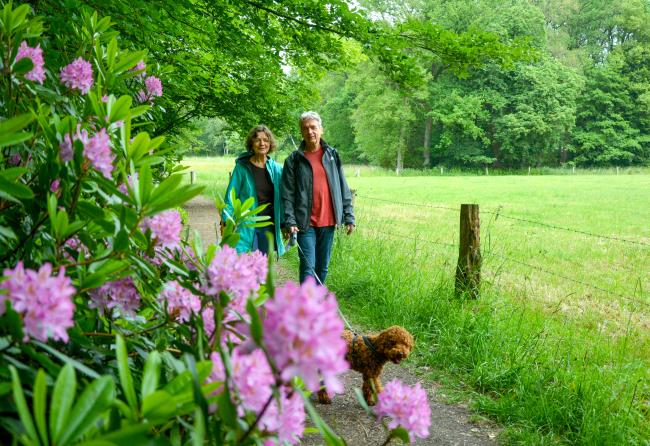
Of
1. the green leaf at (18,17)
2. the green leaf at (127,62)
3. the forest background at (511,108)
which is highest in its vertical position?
the forest background at (511,108)

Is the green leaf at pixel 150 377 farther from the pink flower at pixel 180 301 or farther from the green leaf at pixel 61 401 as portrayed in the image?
the pink flower at pixel 180 301

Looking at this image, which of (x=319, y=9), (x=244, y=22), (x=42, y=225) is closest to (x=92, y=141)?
(x=42, y=225)

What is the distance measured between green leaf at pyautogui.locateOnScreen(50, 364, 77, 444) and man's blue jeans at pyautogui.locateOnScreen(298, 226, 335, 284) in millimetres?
4002

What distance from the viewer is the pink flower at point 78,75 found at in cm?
139

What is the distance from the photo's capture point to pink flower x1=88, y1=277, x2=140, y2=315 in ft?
3.24

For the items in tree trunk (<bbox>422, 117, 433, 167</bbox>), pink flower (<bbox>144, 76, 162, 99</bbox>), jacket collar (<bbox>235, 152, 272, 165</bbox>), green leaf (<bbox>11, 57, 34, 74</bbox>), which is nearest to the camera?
green leaf (<bbox>11, 57, 34, 74</bbox>)

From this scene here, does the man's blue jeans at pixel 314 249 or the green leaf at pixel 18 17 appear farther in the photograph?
the man's blue jeans at pixel 314 249

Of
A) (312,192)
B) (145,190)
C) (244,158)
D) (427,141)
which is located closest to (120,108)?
(145,190)

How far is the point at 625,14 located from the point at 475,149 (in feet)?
82.3

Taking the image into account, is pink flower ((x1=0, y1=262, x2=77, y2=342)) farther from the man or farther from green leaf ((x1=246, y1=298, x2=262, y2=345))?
the man

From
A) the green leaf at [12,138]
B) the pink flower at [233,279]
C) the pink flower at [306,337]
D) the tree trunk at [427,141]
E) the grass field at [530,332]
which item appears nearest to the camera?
the pink flower at [306,337]

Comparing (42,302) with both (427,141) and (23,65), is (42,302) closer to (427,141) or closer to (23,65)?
(23,65)

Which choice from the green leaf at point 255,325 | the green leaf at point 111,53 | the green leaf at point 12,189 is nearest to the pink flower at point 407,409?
the green leaf at point 255,325

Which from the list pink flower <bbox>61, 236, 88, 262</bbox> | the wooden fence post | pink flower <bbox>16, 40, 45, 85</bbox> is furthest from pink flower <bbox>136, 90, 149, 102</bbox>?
the wooden fence post
